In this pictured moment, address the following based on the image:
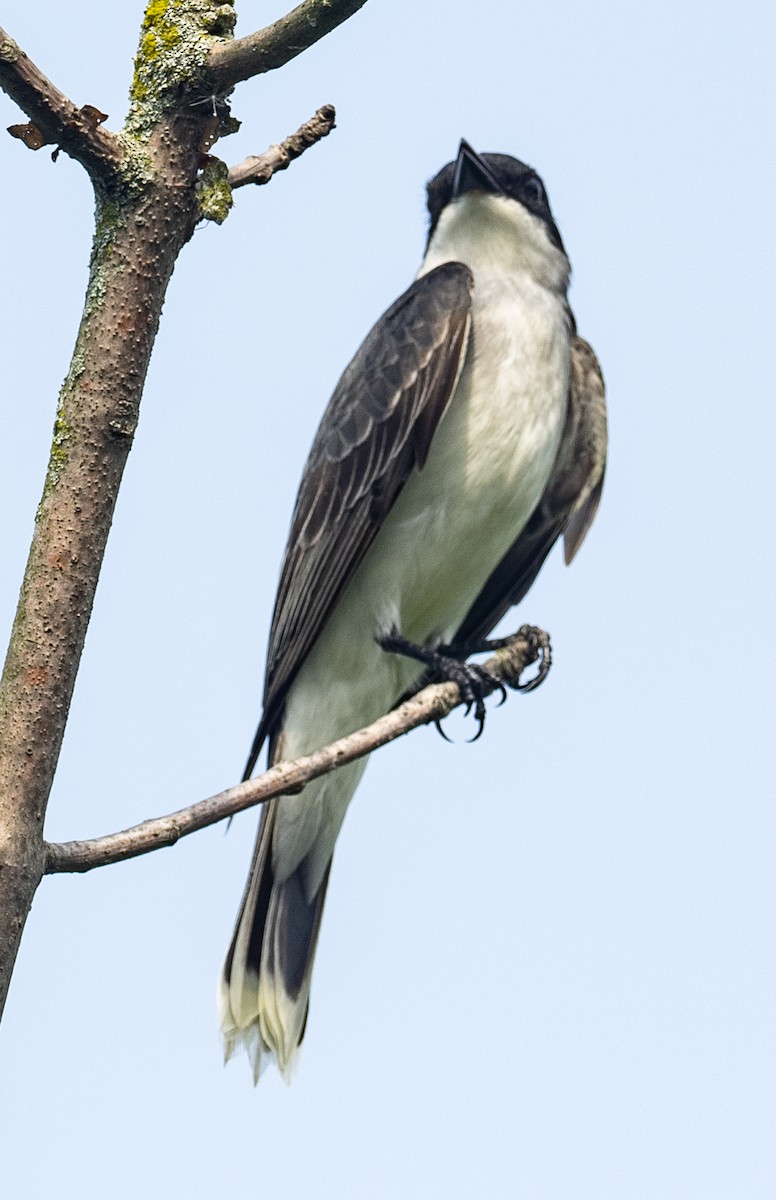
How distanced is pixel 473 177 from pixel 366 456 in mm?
1472

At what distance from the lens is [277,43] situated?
342 centimetres

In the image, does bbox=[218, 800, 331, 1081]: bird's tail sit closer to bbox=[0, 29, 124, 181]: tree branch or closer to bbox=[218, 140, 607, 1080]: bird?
bbox=[218, 140, 607, 1080]: bird

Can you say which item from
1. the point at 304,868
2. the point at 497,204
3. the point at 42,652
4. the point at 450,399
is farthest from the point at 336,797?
the point at 42,652

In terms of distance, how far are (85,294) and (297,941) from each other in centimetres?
364

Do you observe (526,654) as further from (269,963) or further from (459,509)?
(269,963)

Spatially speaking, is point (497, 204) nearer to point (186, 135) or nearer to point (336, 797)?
A: point (336, 797)

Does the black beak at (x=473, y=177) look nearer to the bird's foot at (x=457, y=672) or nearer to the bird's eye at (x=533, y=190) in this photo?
the bird's eye at (x=533, y=190)

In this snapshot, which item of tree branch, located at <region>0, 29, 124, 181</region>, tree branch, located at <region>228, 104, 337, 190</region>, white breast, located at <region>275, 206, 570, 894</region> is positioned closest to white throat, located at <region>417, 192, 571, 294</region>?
white breast, located at <region>275, 206, 570, 894</region>

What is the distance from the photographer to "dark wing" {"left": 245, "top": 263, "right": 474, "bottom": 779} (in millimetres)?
6082

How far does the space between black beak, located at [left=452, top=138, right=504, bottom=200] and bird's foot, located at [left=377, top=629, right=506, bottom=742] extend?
2000 millimetres

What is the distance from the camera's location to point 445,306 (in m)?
6.27

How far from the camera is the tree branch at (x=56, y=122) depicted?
322 cm

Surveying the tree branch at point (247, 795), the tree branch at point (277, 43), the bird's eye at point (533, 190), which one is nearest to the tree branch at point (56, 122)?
the tree branch at point (277, 43)

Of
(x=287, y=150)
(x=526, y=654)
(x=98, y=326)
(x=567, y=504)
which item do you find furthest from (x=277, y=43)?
(x=567, y=504)
